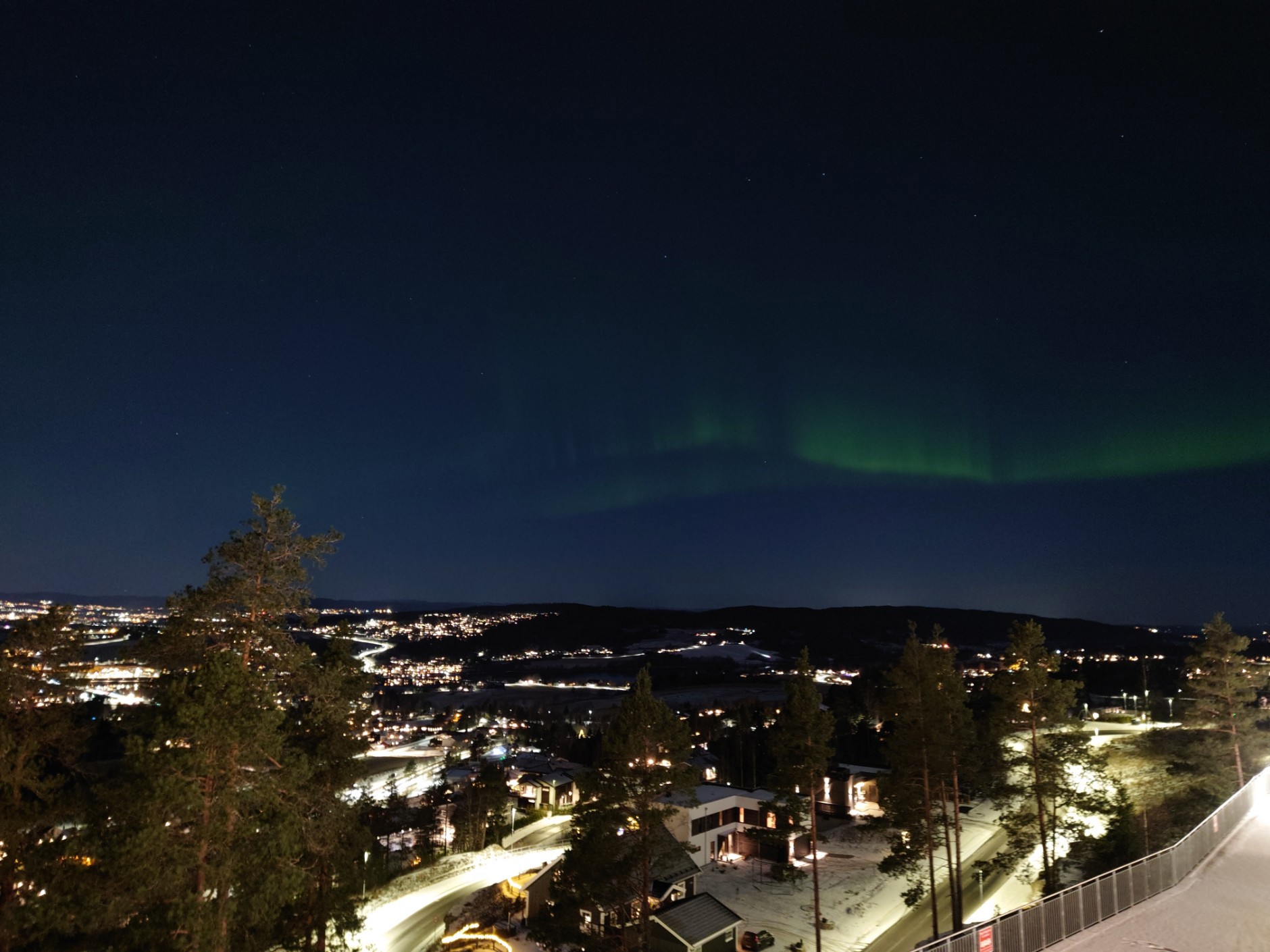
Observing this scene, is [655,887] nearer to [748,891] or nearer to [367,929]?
[748,891]

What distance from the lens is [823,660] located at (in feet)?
588

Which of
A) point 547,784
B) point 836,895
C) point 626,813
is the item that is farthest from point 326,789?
point 547,784

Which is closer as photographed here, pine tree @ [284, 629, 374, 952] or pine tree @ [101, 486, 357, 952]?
pine tree @ [101, 486, 357, 952]

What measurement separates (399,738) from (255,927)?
9293 centimetres

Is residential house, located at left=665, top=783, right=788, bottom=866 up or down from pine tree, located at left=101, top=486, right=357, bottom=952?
down

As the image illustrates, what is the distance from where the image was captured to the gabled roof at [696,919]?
22.1 metres

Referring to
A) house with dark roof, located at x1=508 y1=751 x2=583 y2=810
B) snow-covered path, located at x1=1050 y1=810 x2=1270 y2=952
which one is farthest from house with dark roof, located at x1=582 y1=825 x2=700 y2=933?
house with dark roof, located at x1=508 y1=751 x2=583 y2=810

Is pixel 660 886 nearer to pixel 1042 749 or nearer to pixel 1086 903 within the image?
pixel 1042 749

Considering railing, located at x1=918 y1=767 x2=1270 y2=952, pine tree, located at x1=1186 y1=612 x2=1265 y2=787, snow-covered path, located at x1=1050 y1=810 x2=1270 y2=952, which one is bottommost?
snow-covered path, located at x1=1050 y1=810 x2=1270 y2=952

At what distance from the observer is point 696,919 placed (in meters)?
22.8

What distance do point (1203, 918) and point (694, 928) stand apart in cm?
1379

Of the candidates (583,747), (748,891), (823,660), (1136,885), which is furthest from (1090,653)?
(1136,885)

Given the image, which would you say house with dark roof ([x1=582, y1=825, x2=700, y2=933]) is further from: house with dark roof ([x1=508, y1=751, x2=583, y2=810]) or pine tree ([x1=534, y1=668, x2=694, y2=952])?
house with dark roof ([x1=508, y1=751, x2=583, y2=810])

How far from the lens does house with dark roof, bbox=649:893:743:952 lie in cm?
2200
